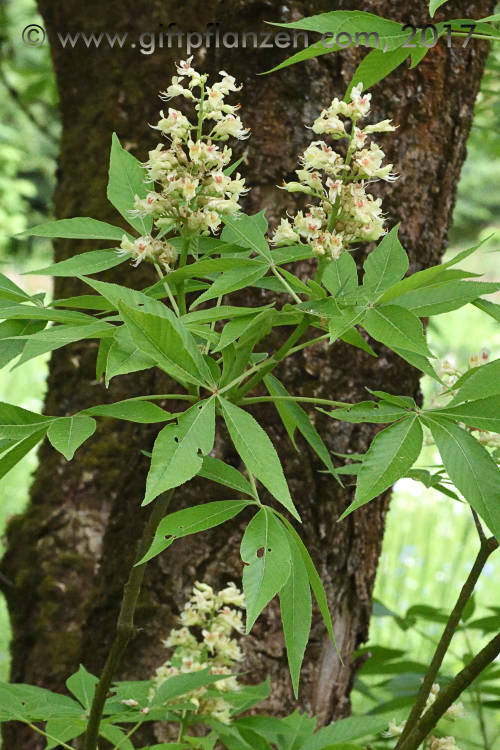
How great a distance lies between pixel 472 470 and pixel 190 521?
0.29 meters

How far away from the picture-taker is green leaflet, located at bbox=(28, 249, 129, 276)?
953mm

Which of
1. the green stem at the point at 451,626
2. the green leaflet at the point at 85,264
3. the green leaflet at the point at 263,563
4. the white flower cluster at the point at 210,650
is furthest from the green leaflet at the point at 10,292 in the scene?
the green stem at the point at 451,626

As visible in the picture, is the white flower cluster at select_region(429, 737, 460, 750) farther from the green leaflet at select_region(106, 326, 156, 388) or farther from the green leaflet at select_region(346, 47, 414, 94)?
the green leaflet at select_region(346, 47, 414, 94)

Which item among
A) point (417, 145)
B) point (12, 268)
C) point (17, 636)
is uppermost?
point (12, 268)

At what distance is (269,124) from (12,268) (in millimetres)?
7037

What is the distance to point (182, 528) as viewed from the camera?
875 millimetres

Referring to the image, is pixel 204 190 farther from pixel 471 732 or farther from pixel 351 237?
pixel 471 732

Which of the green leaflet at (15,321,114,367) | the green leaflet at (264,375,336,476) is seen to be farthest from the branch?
the green leaflet at (15,321,114,367)

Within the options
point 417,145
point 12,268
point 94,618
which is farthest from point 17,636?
point 12,268

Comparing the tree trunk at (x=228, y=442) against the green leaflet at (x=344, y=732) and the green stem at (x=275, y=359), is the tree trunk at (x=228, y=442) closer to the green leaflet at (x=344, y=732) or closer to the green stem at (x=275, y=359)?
the green leaflet at (x=344, y=732)

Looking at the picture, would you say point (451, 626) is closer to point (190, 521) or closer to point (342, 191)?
point (190, 521)

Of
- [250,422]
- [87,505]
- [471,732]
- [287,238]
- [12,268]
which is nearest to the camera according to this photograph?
[250,422]

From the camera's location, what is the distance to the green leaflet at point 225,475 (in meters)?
0.99

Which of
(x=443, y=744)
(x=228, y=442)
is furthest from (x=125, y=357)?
(x=228, y=442)
